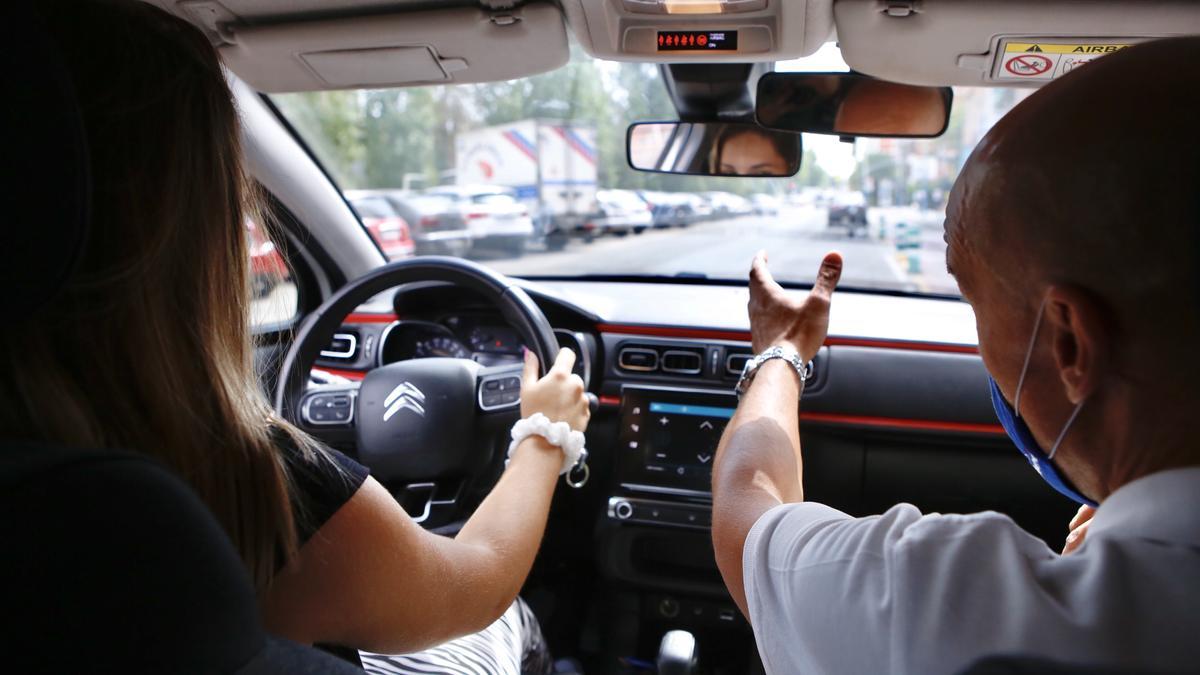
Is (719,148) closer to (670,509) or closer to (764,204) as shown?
(670,509)

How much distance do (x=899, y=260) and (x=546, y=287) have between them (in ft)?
6.06

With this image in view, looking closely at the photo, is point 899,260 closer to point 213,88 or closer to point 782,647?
point 782,647

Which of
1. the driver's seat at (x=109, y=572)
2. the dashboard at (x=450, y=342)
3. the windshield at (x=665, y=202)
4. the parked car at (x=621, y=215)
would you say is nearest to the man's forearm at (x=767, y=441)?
the windshield at (x=665, y=202)

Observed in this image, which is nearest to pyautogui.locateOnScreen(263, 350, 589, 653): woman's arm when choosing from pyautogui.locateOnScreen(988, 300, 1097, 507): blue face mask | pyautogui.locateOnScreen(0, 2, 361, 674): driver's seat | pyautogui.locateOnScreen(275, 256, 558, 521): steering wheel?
pyautogui.locateOnScreen(0, 2, 361, 674): driver's seat

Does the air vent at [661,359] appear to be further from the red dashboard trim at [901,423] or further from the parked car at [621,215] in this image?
the parked car at [621,215]

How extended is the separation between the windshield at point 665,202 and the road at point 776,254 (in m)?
0.01

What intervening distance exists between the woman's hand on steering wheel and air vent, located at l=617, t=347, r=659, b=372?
98 cm

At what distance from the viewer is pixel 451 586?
5.46 ft

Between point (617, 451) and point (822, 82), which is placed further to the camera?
point (617, 451)

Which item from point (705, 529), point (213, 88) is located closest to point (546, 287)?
point (705, 529)

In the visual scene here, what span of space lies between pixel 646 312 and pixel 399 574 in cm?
224

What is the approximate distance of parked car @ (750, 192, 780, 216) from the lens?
7.69m

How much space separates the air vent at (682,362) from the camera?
3.43 meters

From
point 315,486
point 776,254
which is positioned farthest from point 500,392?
point 776,254
